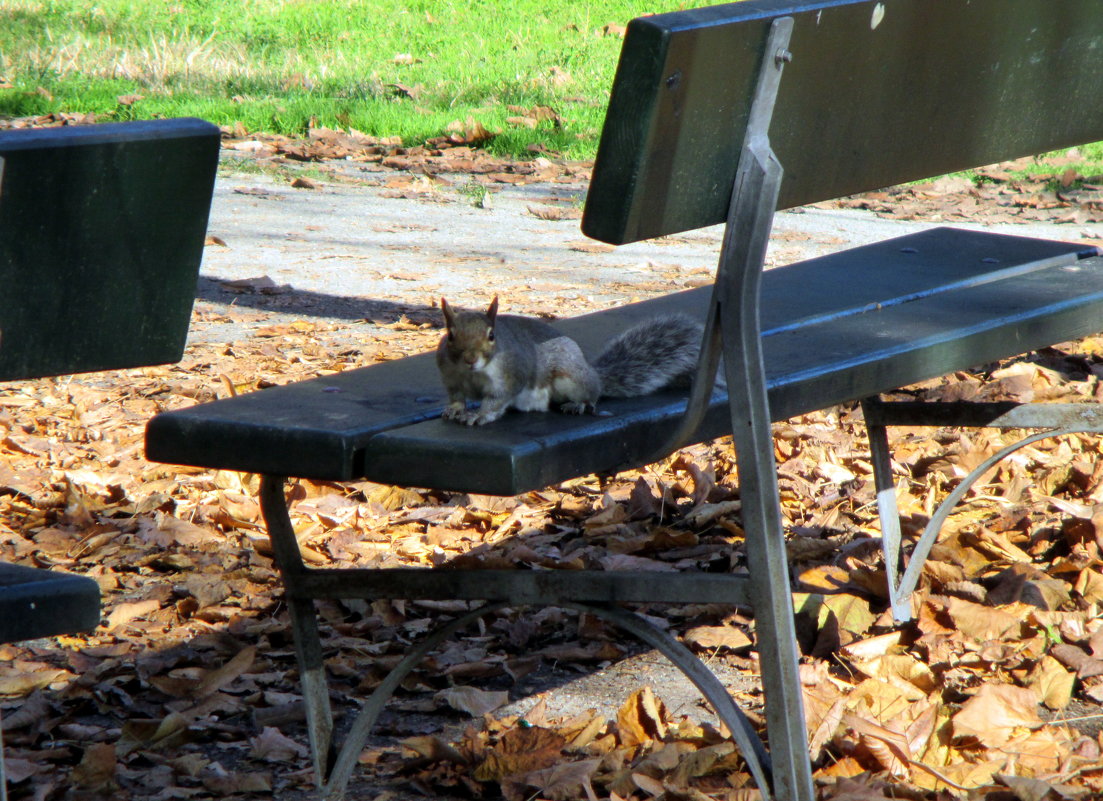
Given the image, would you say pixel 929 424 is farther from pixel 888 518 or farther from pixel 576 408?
pixel 576 408

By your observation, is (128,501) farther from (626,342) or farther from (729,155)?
(729,155)

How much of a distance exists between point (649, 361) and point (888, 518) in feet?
3.41

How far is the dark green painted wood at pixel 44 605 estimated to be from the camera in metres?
1.75

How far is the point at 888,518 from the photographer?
333cm

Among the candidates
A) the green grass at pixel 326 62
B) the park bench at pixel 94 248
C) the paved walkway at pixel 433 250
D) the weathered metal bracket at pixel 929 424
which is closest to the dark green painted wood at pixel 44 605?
the park bench at pixel 94 248

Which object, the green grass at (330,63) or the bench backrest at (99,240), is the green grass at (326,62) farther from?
the bench backrest at (99,240)

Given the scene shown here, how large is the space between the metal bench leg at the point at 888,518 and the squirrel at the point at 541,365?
904mm

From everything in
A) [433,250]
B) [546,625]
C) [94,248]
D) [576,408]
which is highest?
[94,248]

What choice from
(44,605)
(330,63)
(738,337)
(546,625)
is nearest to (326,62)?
(330,63)

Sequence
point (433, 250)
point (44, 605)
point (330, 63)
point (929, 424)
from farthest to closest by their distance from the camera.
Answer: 1. point (330, 63)
2. point (433, 250)
3. point (929, 424)
4. point (44, 605)

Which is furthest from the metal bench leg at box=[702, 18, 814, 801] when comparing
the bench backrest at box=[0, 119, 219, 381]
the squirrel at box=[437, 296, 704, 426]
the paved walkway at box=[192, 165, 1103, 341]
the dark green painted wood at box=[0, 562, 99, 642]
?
the paved walkway at box=[192, 165, 1103, 341]

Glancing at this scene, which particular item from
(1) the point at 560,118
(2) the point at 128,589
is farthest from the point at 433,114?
(2) the point at 128,589

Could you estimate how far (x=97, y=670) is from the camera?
3.09m

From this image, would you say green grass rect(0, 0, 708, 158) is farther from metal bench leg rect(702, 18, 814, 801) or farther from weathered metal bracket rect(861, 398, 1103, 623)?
metal bench leg rect(702, 18, 814, 801)
